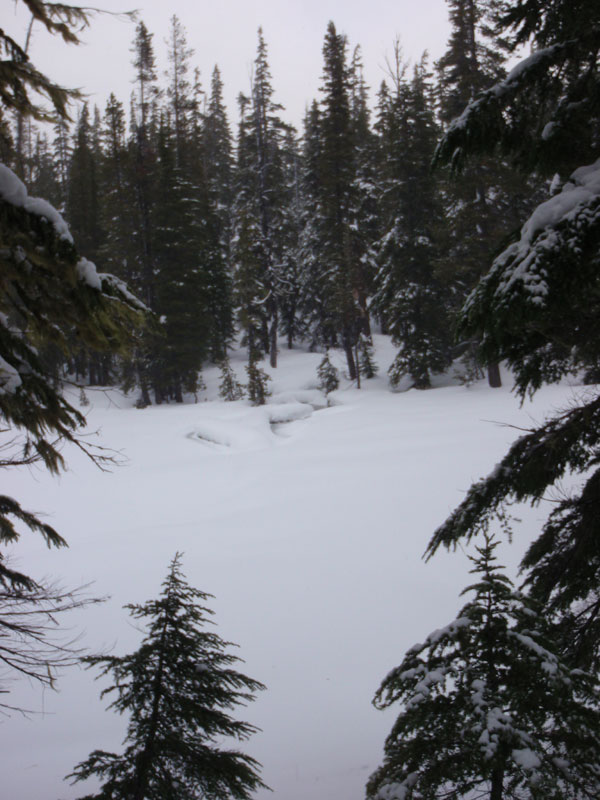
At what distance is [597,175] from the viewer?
263 cm

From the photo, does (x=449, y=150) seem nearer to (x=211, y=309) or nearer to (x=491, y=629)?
(x=491, y=629)

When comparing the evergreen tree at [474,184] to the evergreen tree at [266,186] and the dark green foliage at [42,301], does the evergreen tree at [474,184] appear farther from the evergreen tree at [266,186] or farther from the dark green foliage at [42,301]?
the dark green foliage at [42,301]

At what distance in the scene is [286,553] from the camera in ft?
34.1

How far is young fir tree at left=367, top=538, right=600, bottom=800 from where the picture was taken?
2305 mm

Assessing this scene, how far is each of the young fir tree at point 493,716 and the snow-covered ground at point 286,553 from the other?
8.98 ft

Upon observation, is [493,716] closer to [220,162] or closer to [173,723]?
[173,723]

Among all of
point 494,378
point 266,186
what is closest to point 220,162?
point 266,186

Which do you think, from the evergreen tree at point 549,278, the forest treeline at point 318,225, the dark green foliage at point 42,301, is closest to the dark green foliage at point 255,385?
the forest treeline at point 318,225

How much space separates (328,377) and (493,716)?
23.2 m

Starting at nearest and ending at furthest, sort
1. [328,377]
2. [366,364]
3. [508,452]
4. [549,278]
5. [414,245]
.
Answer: [549,278], [508,452], [414,245], [328,377], [366,364]

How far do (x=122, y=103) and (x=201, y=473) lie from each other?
22.8 metres

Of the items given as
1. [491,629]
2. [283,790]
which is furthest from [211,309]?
[491,629]

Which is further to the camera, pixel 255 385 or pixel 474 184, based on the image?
pixel 255 385

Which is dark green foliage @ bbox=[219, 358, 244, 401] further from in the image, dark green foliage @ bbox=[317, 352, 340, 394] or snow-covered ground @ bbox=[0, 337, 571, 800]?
snow-covered ground @ bbox=[0, 337, 571, 800]
